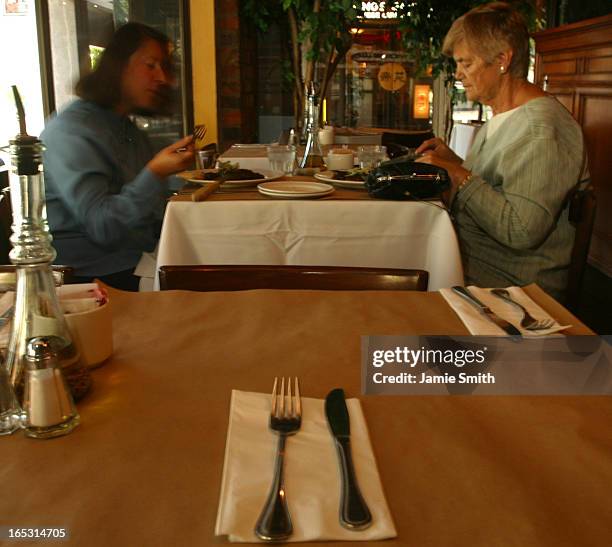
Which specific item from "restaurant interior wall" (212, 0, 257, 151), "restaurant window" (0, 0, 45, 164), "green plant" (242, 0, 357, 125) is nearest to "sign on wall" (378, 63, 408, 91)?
"green plant" (242, 0, 357, 125)

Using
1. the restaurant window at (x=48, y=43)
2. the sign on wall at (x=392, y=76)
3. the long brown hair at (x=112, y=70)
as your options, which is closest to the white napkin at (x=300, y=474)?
the long brown hair at (x=112, y=70)

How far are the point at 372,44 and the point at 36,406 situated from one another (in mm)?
7389

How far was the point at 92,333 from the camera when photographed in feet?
2.64

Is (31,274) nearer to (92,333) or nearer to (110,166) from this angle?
(92,333)

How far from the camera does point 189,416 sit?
0.70 metres

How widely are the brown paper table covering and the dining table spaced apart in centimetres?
98

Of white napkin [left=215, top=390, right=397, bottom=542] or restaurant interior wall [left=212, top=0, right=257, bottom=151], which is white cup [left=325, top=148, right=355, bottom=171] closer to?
white napkin [left=215, top=390, right=397, bottom=542]

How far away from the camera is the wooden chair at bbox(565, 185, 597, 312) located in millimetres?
1627

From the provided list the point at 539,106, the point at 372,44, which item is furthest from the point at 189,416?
the point at 372,44

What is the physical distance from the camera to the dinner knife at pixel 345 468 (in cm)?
53

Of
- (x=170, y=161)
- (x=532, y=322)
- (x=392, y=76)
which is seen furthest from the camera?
(x=392, y=76)

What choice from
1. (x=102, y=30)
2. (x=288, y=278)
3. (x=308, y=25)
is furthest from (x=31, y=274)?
(x=308, y=25)

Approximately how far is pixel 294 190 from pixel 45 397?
1.42 metres

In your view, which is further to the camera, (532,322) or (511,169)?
(511,169)
